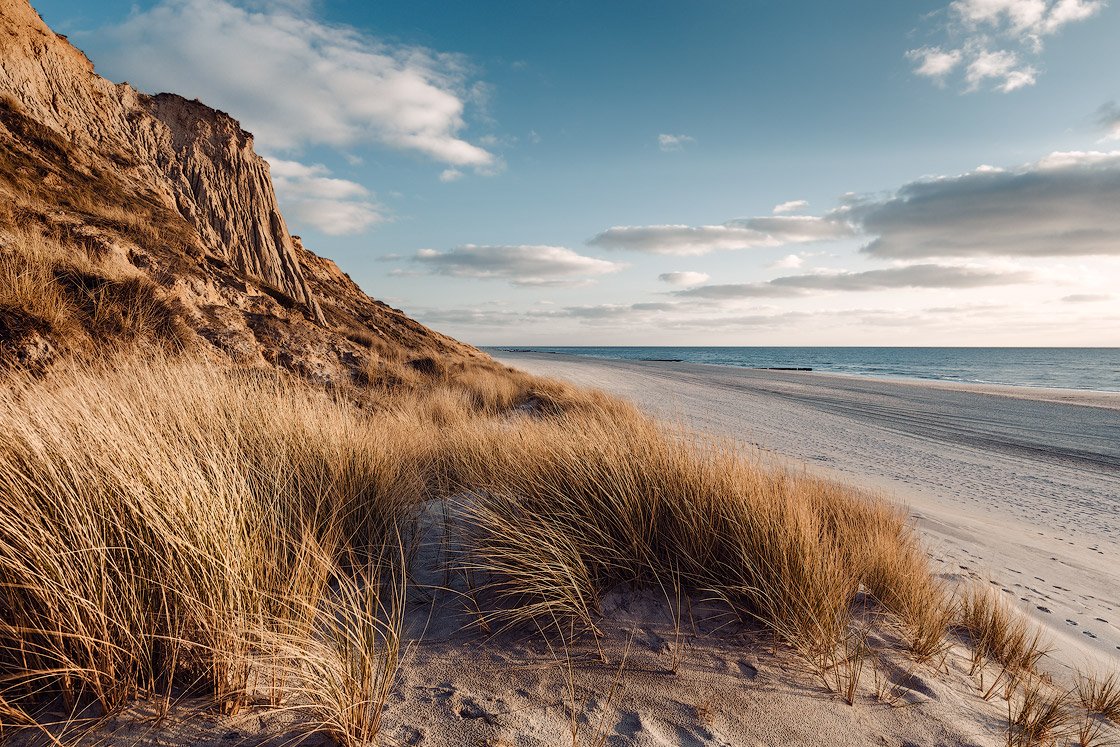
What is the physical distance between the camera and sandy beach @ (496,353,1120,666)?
412 centimetres

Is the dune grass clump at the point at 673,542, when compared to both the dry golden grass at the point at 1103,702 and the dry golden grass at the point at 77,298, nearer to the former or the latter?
the dry golden grass at the point at 1103,702

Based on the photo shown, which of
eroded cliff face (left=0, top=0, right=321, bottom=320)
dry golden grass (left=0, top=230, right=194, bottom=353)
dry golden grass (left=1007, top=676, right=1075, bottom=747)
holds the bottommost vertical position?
dry golden grass (left=1007, top=676, right=1075, bottom=747)

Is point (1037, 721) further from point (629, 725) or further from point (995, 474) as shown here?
point (995, 474)

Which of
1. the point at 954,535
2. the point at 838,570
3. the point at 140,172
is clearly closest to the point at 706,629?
the point at 838,570

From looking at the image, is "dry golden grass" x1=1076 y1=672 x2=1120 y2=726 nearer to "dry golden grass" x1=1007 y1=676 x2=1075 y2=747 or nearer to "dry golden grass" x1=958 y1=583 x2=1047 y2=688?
"dry golden grass" x1=1007 y1=676 x2=1075 y2=747

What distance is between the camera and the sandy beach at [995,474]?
4121 millimetres

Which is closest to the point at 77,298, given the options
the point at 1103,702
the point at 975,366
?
the point at 1103,702

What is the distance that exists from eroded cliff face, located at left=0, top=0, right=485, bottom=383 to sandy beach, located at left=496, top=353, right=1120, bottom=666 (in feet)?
23.6

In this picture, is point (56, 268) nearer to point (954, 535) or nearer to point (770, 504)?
point (770, 504)

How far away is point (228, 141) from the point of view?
1464 cm

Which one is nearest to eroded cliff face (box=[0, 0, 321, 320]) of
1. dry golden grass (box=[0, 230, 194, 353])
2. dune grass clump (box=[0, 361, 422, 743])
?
dry golden grass (box=[0, 230, 194, 353])

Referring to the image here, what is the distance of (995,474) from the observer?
343 inches

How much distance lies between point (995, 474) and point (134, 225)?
1546 centimetres

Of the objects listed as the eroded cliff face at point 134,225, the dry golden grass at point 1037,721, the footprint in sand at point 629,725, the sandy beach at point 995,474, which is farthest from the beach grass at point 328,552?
the eroded cliff face at point 134,225
